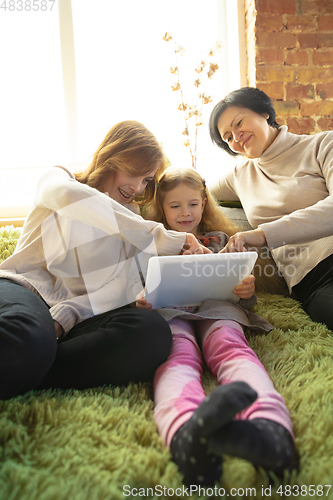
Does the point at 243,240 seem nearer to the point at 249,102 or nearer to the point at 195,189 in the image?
the point at 195,189

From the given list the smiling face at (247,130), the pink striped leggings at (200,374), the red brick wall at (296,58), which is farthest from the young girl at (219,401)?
the red brick wall at (296,58)

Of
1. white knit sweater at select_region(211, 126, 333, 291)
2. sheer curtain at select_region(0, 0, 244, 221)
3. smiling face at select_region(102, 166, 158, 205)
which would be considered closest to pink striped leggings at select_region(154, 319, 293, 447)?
white knit sweater at select_region(211, 126, 333, 291)

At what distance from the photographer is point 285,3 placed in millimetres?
2010

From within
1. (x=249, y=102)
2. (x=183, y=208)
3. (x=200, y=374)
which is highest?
(x=249, y=102)

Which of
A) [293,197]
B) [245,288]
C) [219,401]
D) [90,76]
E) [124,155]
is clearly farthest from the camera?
[90,76]

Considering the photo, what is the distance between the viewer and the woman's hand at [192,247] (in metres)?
0.91

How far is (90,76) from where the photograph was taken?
2418mm

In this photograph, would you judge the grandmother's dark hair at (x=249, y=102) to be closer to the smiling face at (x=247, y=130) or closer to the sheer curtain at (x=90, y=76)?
the smiling face at (x=247, y=130)

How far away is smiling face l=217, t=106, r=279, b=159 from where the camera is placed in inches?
49.3

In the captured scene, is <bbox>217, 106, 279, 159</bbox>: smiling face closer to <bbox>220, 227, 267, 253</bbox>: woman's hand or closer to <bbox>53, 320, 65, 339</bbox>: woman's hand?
<bbox>220, 227, 267, 253</bbox>: woman's hand

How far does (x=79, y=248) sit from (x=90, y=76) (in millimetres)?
1955

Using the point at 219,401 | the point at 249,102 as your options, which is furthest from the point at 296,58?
the point at 219,401

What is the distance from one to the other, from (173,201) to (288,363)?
67cm

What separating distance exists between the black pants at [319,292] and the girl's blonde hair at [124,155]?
611 millimetres
